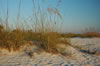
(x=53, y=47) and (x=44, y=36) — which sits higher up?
(x=44, y=36)

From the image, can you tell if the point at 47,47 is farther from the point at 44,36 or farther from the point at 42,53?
the point at 44,36

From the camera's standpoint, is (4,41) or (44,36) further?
(44,36)

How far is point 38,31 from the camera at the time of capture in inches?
113

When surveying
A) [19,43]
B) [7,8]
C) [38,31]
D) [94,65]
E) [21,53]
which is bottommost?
[94,65]

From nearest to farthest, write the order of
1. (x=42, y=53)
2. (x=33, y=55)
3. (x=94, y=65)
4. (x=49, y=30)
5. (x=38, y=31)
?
(x=94, y=65) < (x=33, y=55) < (x=42, y=53) < (x=49, y=30) < (x=38, y=31)

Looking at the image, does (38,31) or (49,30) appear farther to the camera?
(38,31)

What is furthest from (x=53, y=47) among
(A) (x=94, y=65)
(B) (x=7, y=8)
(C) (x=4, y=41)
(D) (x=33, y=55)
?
(B) (x=7, y=8)

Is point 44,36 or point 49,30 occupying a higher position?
point 49,30

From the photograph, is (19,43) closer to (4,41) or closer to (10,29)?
(4,41)

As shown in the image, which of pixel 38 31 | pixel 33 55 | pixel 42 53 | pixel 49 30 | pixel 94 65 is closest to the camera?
pixel 94 65

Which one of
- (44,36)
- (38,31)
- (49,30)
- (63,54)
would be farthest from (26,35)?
(63,54)

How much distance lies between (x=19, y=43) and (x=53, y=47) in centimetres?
86

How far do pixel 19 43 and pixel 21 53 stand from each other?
0.26m

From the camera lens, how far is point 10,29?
2.73 m
